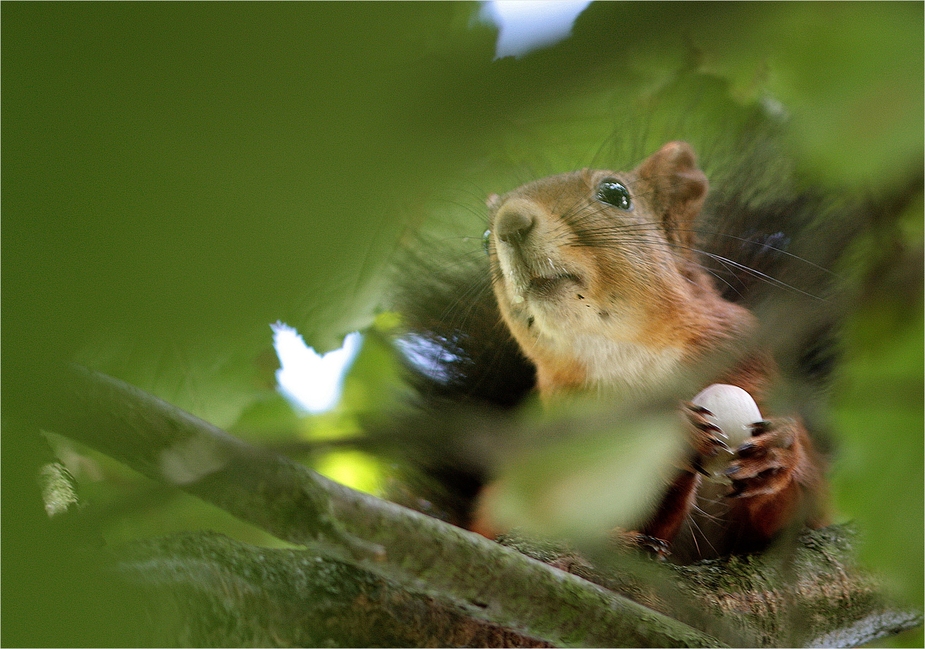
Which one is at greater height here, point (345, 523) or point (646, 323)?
point (646, 323)

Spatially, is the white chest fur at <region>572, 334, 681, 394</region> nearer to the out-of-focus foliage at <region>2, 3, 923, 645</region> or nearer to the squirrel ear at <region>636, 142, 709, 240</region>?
the squirrel ear at <region>636, 142, 709, 240</region>

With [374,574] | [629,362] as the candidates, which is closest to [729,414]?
[629,362]

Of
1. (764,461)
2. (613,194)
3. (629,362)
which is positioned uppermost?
(613,194)

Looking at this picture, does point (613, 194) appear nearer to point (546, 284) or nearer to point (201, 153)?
point (546, 284)

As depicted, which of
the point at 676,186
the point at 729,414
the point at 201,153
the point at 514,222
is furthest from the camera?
the point at 676,186

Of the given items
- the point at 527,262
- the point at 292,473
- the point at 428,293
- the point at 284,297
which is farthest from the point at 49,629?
the point at 428,293

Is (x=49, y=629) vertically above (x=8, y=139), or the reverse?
(x=8, y=139)

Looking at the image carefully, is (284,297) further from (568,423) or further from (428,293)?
(428,293)

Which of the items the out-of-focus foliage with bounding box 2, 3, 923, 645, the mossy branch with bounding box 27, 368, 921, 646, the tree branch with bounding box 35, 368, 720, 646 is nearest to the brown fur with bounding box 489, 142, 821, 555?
the mossy branch with bounding box 27, 368, 921, 646
